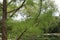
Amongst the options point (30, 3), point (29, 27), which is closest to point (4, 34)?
point (29, 27)

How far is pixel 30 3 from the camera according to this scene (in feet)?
4.76

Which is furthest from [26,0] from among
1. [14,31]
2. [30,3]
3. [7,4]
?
[14,31]

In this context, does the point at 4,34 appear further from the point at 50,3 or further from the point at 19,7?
the point at 50,3

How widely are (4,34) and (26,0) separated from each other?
32 centimetres

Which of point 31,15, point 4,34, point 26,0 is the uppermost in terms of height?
point 26,0

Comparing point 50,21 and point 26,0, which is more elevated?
point 26,0

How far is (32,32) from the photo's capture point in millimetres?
1449

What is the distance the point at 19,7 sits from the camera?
1488 mm

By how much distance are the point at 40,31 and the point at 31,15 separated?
0.48 ft

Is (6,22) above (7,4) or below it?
below

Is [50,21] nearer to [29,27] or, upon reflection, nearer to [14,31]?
[29,27]

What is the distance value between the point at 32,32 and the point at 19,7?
0.23m

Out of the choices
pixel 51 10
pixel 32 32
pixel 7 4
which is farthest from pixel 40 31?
pixel 7 4

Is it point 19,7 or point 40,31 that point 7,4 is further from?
point 40,31
